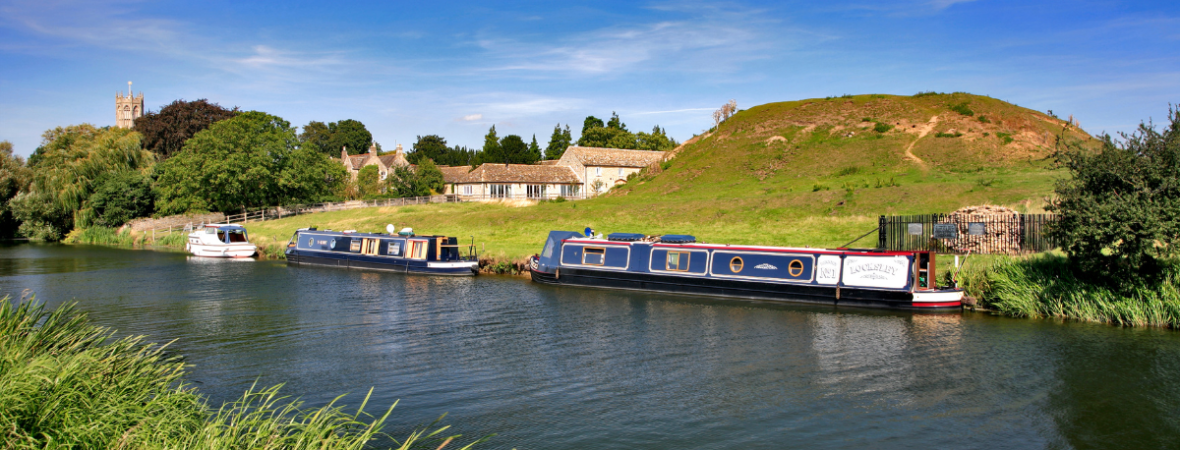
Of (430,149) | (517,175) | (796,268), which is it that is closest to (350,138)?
(430,149)

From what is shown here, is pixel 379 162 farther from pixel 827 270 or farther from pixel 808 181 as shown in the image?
pixel 827 270

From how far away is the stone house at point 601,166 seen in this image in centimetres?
7144

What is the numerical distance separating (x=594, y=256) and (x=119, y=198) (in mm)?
44883

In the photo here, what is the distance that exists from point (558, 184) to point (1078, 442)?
6156 cm

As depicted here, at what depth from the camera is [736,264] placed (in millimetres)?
23891

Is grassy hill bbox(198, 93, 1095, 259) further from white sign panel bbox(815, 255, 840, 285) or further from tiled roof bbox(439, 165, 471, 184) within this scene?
tiled roof bbox(439, 165, 471, 184)

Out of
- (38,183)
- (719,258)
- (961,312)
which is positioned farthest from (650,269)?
(38,183)

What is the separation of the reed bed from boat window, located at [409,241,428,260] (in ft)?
71.9

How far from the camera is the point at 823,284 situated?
72.5ft

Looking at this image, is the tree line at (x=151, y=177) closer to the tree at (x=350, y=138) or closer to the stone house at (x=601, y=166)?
the stone house at (x=601, y=166)

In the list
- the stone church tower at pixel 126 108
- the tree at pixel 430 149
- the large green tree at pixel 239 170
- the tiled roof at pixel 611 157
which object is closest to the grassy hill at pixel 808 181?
the large green tree at pixel 239 170

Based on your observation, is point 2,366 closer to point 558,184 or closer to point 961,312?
point 961,312

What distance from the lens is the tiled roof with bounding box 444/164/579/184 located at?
6912 cm

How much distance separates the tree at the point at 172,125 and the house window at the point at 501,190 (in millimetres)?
28839
